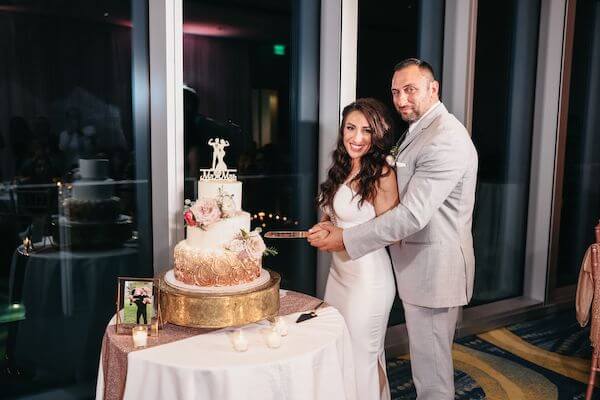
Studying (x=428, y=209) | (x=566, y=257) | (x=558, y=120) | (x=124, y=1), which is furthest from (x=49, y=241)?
(x=566, y=257)

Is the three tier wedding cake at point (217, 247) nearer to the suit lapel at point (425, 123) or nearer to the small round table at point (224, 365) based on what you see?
the small round table at point (224, 365)

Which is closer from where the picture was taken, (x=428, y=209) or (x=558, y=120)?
(x=428, y=209)

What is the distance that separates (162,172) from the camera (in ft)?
9.35

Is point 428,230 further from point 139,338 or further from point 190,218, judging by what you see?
point 139,338

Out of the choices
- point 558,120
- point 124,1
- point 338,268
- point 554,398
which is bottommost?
point 554,398

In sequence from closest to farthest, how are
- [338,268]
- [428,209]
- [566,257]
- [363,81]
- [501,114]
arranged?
[428,209] → [338,268] → [363,81] → [501,114] → [566,257]

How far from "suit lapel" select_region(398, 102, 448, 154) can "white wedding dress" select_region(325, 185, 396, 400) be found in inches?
14.2

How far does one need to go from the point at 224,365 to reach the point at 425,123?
1456mm

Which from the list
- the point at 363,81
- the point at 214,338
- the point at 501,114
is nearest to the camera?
the point at 214,338

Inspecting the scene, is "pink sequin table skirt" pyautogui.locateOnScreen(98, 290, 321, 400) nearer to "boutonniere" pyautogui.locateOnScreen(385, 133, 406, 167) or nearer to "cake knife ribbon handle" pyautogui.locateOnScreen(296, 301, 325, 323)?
"cake knife ribbon handle" pyautogui.locateOnScreen(296, 301, 325, 323)

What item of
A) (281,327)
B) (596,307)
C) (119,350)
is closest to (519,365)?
(596,307)

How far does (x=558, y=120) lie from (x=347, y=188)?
→ 8.82 feet

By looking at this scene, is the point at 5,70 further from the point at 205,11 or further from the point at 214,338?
the point at 214,338

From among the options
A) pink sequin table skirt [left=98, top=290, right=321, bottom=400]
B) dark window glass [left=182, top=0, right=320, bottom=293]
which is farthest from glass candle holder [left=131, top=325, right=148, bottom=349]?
dark window glass [left=182, top=0, right=320, bottom=293]
